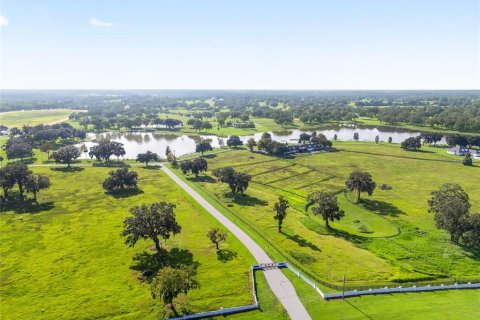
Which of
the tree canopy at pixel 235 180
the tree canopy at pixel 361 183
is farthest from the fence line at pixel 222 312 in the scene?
the tree canopy at pixel 361 183

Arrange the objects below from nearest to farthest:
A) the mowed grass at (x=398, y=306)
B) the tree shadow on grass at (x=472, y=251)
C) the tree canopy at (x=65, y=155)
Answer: the mowed grass at (x=398, y=306), the tree shadow on grass at (x=472, y=251), the tree canopy at (x=65, y=155)

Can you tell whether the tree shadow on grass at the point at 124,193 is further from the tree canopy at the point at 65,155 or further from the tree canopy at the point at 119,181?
the tree canopy at the point at 65,155

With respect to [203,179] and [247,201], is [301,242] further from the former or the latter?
[203,179]

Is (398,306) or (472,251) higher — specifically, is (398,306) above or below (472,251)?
below

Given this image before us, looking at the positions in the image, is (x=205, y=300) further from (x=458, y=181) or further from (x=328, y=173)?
(x=458, y=181)

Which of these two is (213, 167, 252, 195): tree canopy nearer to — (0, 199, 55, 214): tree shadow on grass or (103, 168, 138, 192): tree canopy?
(103, 168, 138, 192): tree canopy

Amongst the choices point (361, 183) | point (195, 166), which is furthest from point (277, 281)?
point (195, 166)

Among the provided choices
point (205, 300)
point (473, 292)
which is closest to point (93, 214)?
point (205, 300)
